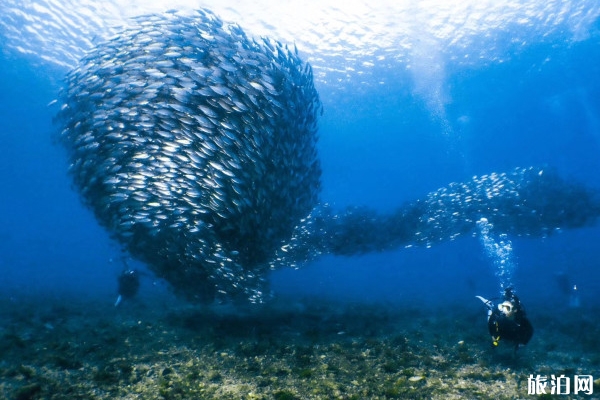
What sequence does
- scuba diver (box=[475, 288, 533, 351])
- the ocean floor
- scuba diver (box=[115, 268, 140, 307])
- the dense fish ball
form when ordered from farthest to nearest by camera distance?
scuba diver (box=[115, 268, 140, 307]) < the dense fish ball < scuba diver (box=[475, 288, 533, 351]) < the ocean floor

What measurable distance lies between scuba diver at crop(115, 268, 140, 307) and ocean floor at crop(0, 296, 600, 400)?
4.38 meters

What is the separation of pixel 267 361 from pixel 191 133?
534 centimetres

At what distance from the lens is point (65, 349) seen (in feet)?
23.1

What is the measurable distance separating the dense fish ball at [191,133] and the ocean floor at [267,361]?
276 centimetres

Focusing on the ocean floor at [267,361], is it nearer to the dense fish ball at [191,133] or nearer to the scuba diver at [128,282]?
the dense fish ball at [191,133]

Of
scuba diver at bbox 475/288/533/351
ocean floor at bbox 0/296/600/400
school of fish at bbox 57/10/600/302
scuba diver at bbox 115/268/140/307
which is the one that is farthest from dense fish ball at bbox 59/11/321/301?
scuba diver at bbox 475/288/533/351

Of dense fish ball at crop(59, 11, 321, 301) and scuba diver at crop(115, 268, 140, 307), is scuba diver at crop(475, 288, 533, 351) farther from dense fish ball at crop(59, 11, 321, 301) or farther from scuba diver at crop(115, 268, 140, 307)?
scuba diver at crop(115, 268, 140, 307)

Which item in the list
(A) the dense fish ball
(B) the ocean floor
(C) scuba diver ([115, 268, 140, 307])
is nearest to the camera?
(B) the ocean floor

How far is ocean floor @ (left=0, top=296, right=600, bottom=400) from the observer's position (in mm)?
5199

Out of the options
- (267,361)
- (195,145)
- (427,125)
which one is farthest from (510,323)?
(427,125)

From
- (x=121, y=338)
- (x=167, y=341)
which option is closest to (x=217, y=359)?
(x=167, y=341)

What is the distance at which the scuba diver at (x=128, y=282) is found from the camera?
49.6 feet

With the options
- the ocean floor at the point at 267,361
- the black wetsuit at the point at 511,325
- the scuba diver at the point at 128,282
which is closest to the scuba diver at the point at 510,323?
the black wetsuit at the point at 511,325

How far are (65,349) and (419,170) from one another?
5611cm
